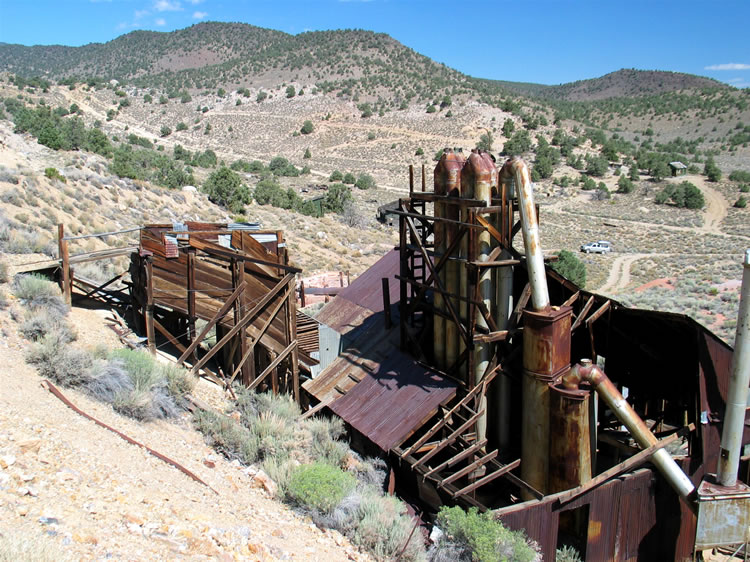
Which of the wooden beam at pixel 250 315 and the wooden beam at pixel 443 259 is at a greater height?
the wooden beam at pixel 443 259

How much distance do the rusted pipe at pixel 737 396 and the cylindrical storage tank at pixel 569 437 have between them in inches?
68.4

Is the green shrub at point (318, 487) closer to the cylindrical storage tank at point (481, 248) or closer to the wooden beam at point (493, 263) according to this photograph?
the cylindrical storage tank at point (481, 248)

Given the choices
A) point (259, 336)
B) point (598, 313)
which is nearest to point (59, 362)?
point (259, 336)

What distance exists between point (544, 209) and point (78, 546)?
187 feet

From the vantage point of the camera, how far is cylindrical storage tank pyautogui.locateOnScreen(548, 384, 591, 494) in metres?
9.00

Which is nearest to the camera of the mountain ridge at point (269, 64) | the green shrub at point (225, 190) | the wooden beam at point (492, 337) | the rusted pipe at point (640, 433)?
the rusted pipe at point (640, 433)

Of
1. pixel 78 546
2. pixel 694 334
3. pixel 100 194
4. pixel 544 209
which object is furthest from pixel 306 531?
pixel 544 209

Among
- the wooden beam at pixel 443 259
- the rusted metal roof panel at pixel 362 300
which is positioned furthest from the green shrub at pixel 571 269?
the wooden beam at pixel 443 259

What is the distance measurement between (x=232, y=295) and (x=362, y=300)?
3.43 metres

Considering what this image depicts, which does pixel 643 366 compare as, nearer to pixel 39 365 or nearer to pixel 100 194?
pixel 39 365

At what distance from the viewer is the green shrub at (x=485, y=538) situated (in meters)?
8.19

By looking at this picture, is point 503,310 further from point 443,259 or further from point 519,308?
point 443,259

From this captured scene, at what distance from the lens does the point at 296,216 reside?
38.9m

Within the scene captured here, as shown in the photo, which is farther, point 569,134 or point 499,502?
point 569,134
